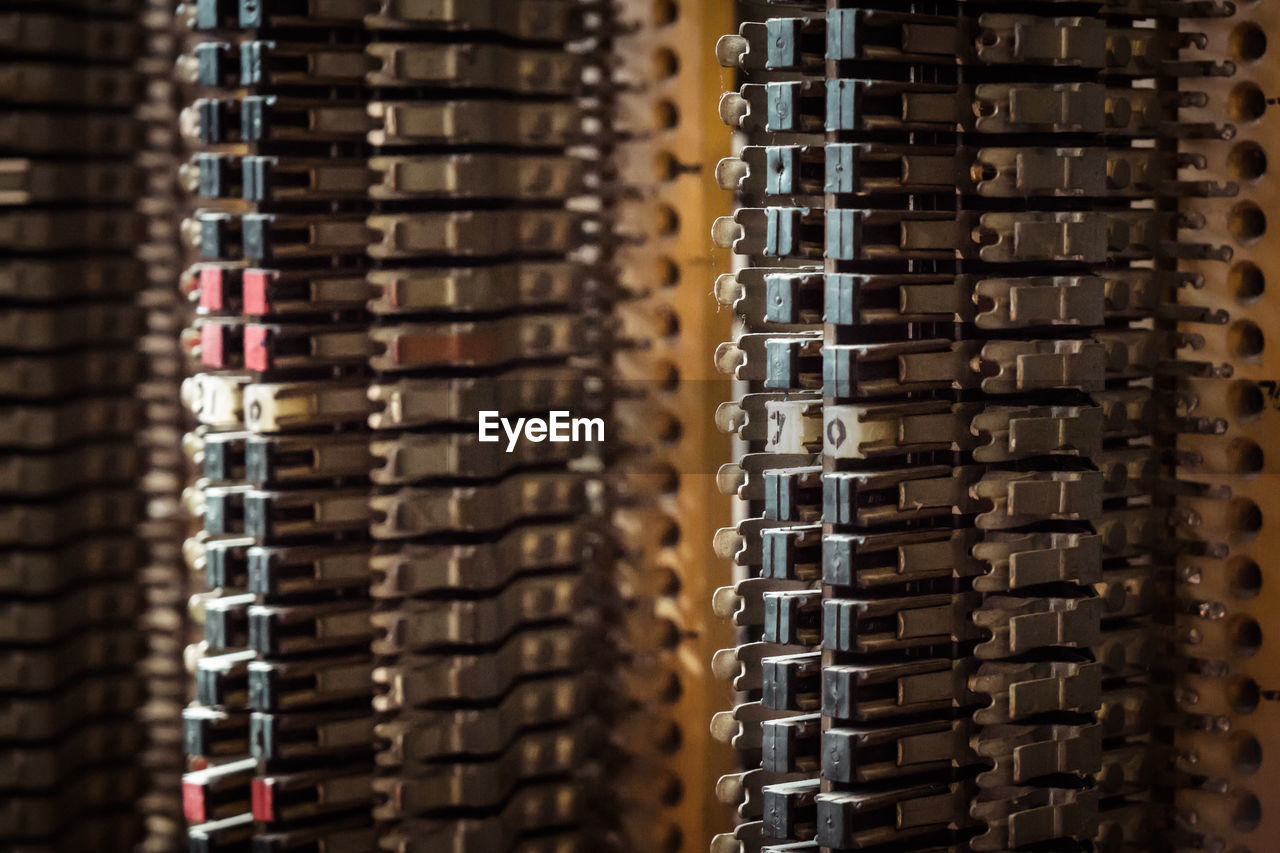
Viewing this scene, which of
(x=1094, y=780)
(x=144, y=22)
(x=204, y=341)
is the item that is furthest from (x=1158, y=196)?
(x=144, y=22)

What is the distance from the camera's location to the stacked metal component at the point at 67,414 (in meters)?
2.07

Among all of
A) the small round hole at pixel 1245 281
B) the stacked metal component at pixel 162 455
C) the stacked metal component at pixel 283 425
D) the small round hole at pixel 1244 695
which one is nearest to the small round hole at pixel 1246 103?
the small round hole at pixel 1245 281

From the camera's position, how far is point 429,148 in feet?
5.91

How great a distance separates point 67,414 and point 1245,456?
1.38 m

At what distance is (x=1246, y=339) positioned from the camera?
5.55 ft

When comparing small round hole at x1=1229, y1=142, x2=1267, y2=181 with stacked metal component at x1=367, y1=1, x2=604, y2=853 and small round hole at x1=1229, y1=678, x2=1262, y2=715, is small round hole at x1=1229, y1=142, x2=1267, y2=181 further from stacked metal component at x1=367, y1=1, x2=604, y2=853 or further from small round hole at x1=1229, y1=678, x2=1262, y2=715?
stacked metal component at x1=367, y1=1, x2=604, y2=853

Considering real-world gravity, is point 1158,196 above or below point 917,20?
below

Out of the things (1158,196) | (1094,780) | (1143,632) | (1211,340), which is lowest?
(1094,780)

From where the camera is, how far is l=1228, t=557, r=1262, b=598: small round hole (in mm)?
1699

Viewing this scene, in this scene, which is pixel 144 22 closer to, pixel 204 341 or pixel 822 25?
pixel 204 341

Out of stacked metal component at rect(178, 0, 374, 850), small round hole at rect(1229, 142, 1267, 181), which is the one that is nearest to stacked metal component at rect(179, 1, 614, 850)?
stacked metal component at rect(178, 0, 374, 850)

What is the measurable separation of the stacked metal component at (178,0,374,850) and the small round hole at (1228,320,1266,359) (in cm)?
89

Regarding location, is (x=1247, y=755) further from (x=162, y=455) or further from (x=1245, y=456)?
(x=162, y=455)

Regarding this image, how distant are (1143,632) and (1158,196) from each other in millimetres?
435
